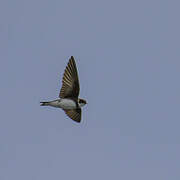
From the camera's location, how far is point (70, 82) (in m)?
25.7

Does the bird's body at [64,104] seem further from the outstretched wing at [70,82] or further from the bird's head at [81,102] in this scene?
the outstretched wing at [70,82]

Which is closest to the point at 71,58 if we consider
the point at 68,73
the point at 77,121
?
the point at 68,73

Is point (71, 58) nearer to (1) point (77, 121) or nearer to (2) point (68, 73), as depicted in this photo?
(2) point (68, 73)

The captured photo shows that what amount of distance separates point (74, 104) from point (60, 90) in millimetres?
784

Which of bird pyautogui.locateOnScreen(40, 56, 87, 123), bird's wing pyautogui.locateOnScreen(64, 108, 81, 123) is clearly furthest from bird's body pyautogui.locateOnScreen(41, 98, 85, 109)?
bird's wing pyautogui.locateOnScreen(64, 108, 81, 123)

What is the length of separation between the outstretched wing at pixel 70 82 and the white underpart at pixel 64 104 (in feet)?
0.81

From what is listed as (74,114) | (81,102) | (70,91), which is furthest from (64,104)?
(74,114)

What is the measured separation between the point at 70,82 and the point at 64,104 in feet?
2.91

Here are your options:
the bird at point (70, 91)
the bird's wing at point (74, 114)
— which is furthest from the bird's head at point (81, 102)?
the bird's wing at point (74, 114)

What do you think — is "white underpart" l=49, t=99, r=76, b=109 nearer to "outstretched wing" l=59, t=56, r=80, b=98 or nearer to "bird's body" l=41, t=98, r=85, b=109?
"bird's body" l=41, t=98, r=85, b=109

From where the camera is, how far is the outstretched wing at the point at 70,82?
83.4 feet

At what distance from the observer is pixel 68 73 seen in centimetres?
2558

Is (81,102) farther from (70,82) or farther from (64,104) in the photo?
(70,82)

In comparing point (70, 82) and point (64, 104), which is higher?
point (70, 82)
